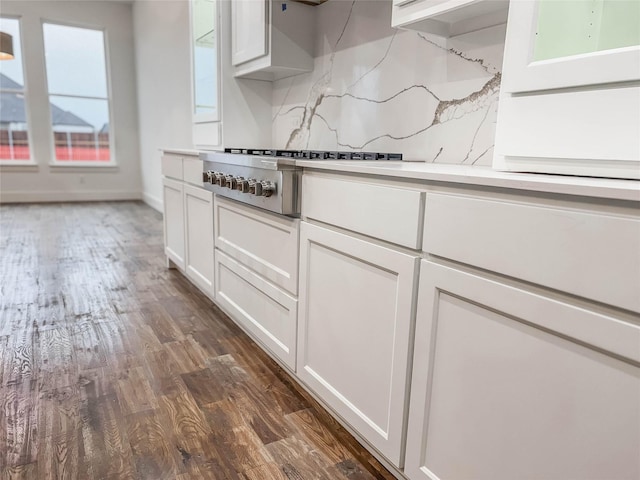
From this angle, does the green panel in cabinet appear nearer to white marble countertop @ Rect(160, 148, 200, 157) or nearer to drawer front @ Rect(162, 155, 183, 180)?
white marble countertop @ Rect(160, 148, 200, 157)

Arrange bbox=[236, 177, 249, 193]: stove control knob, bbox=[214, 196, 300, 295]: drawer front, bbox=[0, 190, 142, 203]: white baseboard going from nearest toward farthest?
bbox=[214, 196, 300, 295]: drawer front → bbox=[236, 177, 249, 193]: stove control knob → bbox=[0, 190, 142, 203]: white baseboard

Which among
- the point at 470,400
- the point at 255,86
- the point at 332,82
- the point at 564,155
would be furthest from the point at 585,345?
the point at 255,86

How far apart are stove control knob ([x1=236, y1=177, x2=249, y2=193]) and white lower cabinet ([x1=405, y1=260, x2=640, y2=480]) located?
932 mm

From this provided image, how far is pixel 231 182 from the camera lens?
75.0 inches

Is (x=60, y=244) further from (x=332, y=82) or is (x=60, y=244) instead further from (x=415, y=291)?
(x=415, y=291)

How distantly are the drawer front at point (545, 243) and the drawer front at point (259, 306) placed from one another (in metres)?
0.80

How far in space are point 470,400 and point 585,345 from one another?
30 centimetres

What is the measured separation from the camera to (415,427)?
1102 millimetres

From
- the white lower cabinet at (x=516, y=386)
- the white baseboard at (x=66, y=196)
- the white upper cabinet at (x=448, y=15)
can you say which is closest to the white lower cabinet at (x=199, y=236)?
the white upper cabinet at (x=448, y=15)

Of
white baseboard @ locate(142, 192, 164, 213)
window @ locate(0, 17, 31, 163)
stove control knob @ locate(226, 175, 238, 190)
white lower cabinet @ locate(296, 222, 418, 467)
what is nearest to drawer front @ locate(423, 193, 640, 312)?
white lower cabinet @ locate(296, 222, 418, 467)

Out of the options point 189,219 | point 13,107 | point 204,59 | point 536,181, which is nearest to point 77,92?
point 13,107

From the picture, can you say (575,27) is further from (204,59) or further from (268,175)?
(204,59)

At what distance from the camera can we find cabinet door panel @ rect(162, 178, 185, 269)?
2.85 meters

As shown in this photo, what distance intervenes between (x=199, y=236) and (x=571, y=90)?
6.83ft
